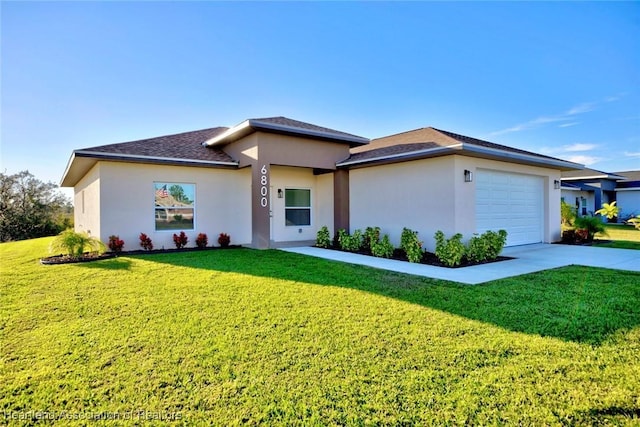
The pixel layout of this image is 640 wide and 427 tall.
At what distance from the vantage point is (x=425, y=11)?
1166 cm

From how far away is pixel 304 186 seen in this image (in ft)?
47.1

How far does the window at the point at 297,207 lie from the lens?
14.0 meters

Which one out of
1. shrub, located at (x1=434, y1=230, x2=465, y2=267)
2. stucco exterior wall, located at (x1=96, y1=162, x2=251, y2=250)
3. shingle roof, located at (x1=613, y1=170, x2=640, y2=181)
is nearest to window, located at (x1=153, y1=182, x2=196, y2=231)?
stucco exterior wall, located at (x1=96, y1=162, x2=251, y2=250)

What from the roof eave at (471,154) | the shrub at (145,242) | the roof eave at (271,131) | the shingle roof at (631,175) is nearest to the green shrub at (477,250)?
the roof eave at (471,154)

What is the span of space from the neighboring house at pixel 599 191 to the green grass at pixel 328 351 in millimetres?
25374

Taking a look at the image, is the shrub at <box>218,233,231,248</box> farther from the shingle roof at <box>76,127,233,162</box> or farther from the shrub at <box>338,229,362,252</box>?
the shrub at <box>338,229,362,252</box>

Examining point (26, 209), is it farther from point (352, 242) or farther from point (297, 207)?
point (352, 242)

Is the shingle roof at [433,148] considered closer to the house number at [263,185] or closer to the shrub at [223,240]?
the house number at [263,185]

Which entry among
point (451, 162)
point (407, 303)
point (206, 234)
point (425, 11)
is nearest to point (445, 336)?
point (407, 303)

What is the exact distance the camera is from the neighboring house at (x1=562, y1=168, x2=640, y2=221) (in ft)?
87.9

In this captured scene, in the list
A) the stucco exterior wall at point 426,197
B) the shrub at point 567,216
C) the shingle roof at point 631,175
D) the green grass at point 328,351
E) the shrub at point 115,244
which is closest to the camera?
the green grass at point 328,351

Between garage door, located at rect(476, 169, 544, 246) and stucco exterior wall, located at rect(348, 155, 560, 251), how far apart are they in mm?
252

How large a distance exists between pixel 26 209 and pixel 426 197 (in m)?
32.5

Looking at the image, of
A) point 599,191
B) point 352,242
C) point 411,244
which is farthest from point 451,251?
point 599,191
